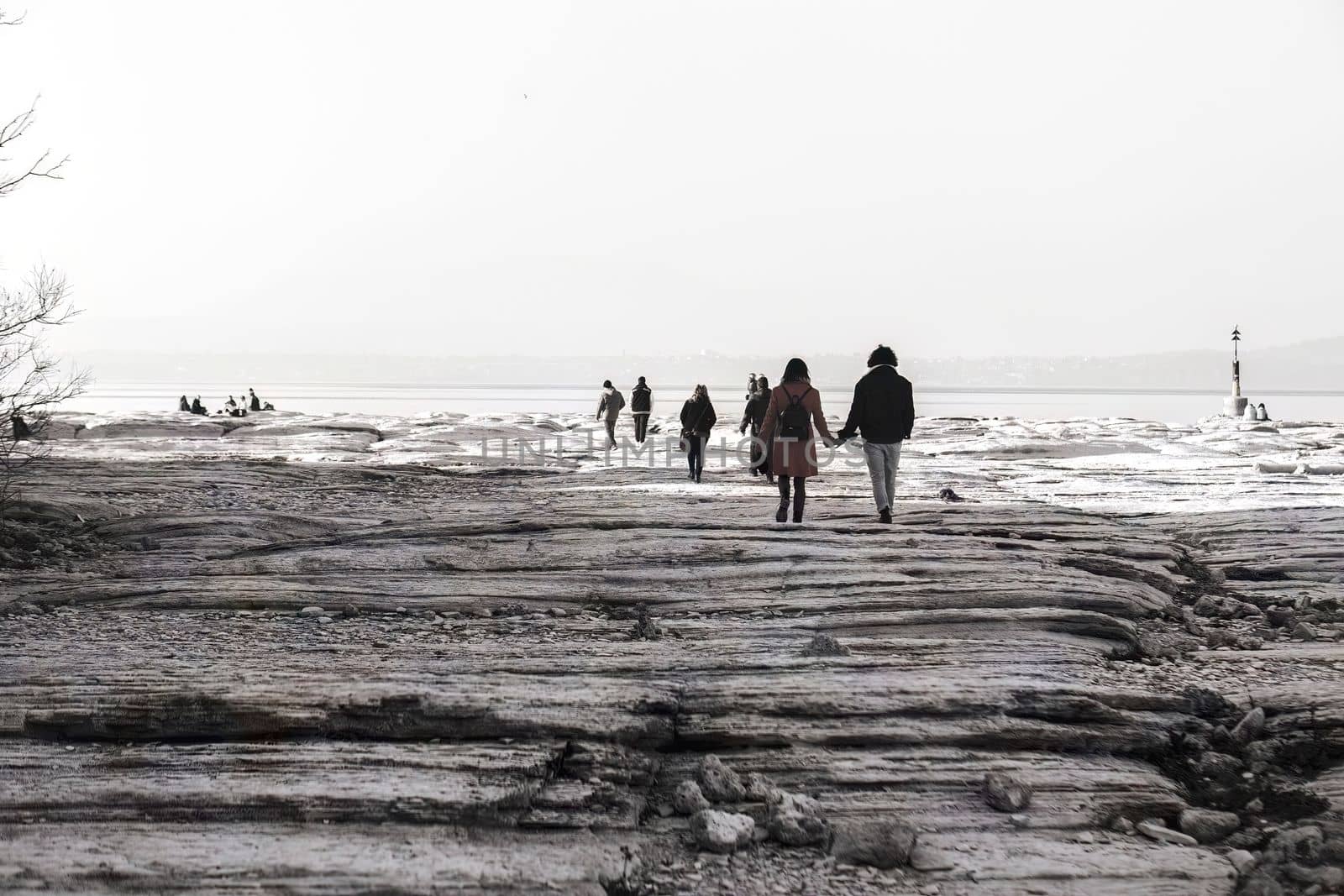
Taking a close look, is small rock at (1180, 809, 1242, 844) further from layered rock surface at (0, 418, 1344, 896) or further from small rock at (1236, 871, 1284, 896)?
small rock at (1236, 871, 1284, 896)

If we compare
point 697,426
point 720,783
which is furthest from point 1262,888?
point 697,426

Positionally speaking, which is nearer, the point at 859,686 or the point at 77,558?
the point at 859,686

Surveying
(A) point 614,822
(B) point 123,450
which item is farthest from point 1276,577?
(B) point 123,450

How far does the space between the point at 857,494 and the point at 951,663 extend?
10.4 meters

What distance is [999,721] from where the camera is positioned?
254 inches

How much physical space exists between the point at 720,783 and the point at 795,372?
7.50 meters

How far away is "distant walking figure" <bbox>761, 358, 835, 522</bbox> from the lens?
12.5 metres

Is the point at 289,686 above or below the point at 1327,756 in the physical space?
above

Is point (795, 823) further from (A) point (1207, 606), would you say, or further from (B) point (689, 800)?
(A) point (1207, 606)

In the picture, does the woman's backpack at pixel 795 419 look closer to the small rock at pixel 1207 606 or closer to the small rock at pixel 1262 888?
the small rock at pixel 1207 606

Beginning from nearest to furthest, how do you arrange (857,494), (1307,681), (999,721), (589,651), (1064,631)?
1. (999,721)
2. (1307,681)
3. (589,651)
4. (1064,631)
5. (857,494)

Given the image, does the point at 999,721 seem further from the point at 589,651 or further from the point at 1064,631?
the point at 589,651

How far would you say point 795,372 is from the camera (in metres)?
12.5

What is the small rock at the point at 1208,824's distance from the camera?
5480 millimetres
